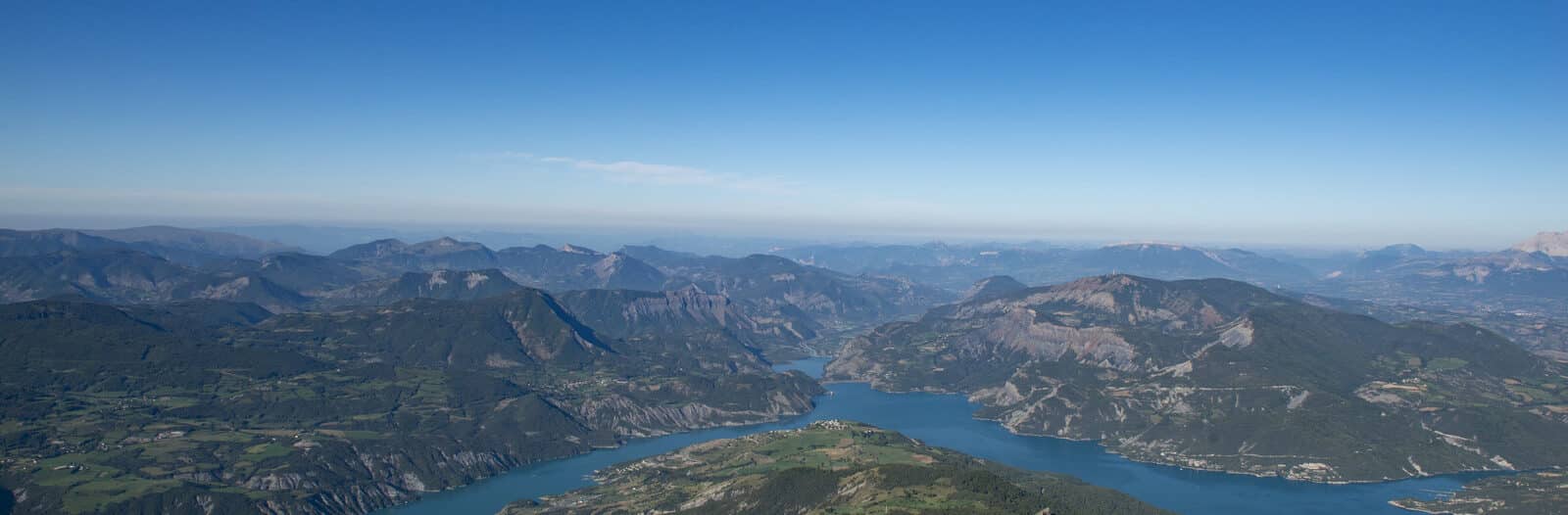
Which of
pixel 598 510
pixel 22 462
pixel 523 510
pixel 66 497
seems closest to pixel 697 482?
pixel 598 510

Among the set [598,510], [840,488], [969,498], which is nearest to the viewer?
[969,498]

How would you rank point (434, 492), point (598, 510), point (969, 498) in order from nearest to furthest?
point (969, 498)
point (598, 510)
point (434, 492)

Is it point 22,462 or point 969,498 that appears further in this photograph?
point 22,462

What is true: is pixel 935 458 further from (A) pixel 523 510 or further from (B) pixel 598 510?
(A) pixel 523 510

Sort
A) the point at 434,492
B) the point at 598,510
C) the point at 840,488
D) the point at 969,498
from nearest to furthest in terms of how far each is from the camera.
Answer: the point at 969,498 → the point at 840,488 → the point at 598,510 → the point at 434,492

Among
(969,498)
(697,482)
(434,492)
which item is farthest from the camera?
(434,492)

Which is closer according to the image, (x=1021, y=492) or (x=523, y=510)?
(x=1021, y=492)

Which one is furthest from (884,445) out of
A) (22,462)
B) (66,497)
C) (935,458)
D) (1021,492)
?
(22,462)

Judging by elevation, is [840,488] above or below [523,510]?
above

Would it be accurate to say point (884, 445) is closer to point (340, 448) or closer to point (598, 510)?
point (598, 510)
